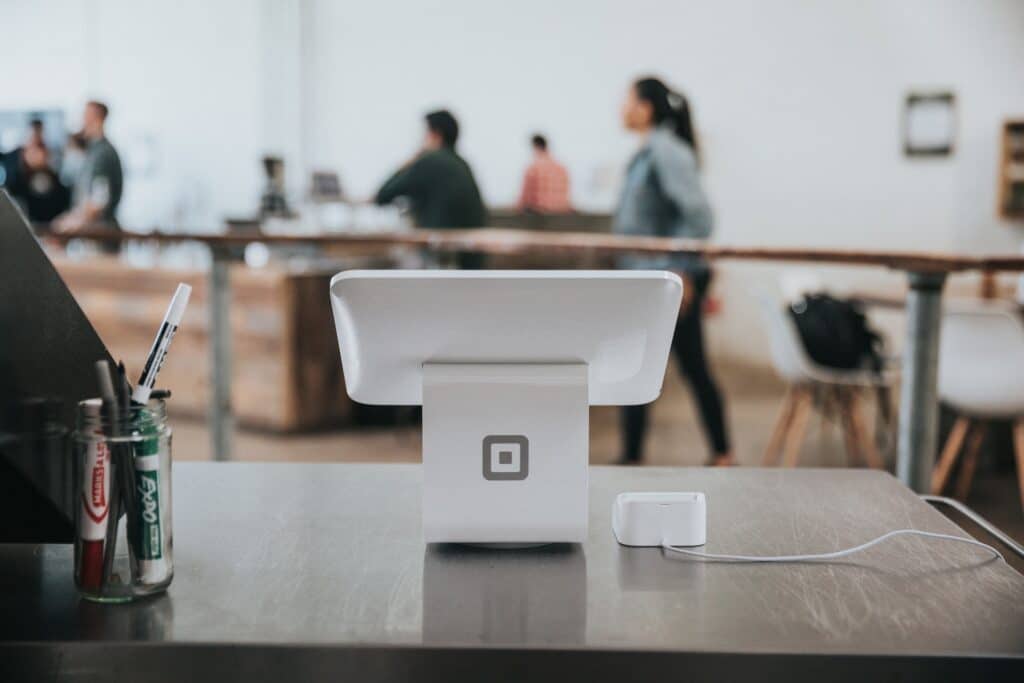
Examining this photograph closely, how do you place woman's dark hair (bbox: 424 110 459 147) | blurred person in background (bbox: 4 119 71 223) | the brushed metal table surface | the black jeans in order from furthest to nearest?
blurred person in background (bbox: 4 119 71 223)
woman's dark hair (bbox: 424 110 459 147)
the black jeans
the brushed metal table surface

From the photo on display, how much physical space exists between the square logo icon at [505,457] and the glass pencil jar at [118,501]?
1.00 feet

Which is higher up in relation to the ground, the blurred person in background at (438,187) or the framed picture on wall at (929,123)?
the framed picture on wall at (929,123)

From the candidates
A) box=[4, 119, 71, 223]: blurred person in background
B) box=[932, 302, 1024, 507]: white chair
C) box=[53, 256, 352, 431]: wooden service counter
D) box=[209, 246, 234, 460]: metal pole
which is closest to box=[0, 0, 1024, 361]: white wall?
box=[4, 119, 71, 223]: blurred person in background

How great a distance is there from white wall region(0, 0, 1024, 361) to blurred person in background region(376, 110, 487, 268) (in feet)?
12.4

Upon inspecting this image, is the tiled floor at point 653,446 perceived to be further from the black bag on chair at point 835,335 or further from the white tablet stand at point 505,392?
the white tablet stand at point 505,392

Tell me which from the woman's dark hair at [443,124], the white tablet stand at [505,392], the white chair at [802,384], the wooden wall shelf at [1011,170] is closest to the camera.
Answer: the white tablet stand at [505,392]

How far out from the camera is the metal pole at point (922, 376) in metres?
2.36

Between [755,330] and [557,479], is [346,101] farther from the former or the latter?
[557,479]

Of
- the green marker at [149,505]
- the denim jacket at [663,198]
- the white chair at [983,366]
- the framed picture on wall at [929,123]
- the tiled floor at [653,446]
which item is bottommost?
the tiled floor at [653,446]

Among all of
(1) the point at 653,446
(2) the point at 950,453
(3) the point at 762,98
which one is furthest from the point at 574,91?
(2) the point at 950,453

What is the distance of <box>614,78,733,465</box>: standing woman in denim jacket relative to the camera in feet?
13.1

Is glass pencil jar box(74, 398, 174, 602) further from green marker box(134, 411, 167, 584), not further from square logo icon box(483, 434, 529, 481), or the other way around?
square logo icon box(483, 434, 529, 481)

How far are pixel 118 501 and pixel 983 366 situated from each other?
3.49m

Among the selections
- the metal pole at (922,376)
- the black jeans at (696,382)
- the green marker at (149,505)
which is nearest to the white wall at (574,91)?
the black jeans at (696,382)
